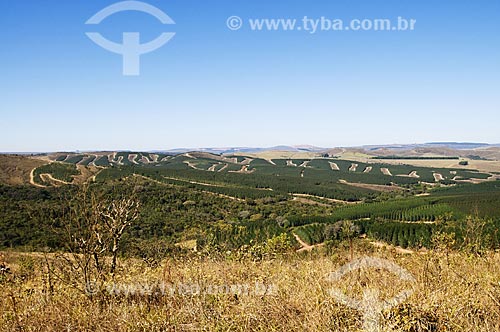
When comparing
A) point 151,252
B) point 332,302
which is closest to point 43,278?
point 151,252

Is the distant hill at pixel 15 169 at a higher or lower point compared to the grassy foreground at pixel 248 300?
lower

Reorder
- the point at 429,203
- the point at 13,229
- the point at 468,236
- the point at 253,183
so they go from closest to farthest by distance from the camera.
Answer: the point at 468,236, the point at 13,229, the point at 429,203, the point at 253,183

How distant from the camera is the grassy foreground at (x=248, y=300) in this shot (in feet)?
13.8

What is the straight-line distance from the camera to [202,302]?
16.5 feet

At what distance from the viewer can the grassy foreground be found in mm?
4203

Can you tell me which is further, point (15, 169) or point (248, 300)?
point (15, 169)

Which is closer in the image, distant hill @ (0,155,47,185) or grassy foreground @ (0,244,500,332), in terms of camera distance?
grassy foreground @ (0,244,500,332)

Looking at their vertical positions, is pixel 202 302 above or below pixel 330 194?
above

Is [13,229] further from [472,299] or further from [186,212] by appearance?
[472,299]

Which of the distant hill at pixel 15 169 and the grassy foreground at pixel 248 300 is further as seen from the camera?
the distant hill at pixel 15 169

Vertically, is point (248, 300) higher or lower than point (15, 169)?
higher

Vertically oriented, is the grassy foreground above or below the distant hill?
above

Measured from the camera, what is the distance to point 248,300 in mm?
4957

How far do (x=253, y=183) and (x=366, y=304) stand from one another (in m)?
146
